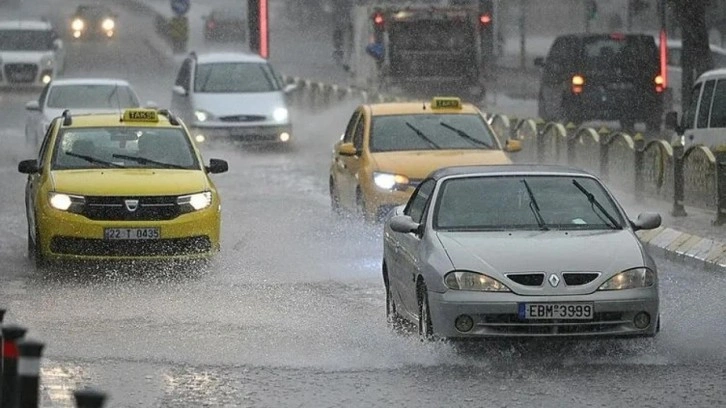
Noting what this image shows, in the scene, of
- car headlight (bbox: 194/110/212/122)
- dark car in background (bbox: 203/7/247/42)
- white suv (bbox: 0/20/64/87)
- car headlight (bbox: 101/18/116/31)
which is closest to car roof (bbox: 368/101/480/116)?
car headlight (bbox: 194/110/212/122)

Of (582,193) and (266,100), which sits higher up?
(582,193)

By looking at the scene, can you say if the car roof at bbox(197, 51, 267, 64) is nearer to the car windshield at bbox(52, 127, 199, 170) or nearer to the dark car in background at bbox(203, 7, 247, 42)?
the car windshield at bbox(52, 127, 199, 170)

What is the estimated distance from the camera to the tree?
30703 mm

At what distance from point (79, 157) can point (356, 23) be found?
2879 centimetres

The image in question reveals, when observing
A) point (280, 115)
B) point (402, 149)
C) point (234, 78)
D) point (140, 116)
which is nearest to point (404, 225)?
point (140, 116)

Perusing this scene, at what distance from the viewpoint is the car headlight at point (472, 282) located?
423 inches

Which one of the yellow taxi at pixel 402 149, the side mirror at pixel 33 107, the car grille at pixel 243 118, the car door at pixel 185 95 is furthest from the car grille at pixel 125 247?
the car door at pixel 185 95

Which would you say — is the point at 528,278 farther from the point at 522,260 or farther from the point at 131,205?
the point at 131,205

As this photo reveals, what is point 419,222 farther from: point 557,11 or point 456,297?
point 557,11

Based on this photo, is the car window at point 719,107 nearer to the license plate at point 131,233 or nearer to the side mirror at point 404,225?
the license plate at point 131,233

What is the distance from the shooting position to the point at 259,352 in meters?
11.2

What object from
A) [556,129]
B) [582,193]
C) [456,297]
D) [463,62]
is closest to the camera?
[456,297]

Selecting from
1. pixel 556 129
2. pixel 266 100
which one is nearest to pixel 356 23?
pixel 266 100

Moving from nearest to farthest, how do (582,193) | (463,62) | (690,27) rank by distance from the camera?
(582,193)
(690,27)
(463,62)
